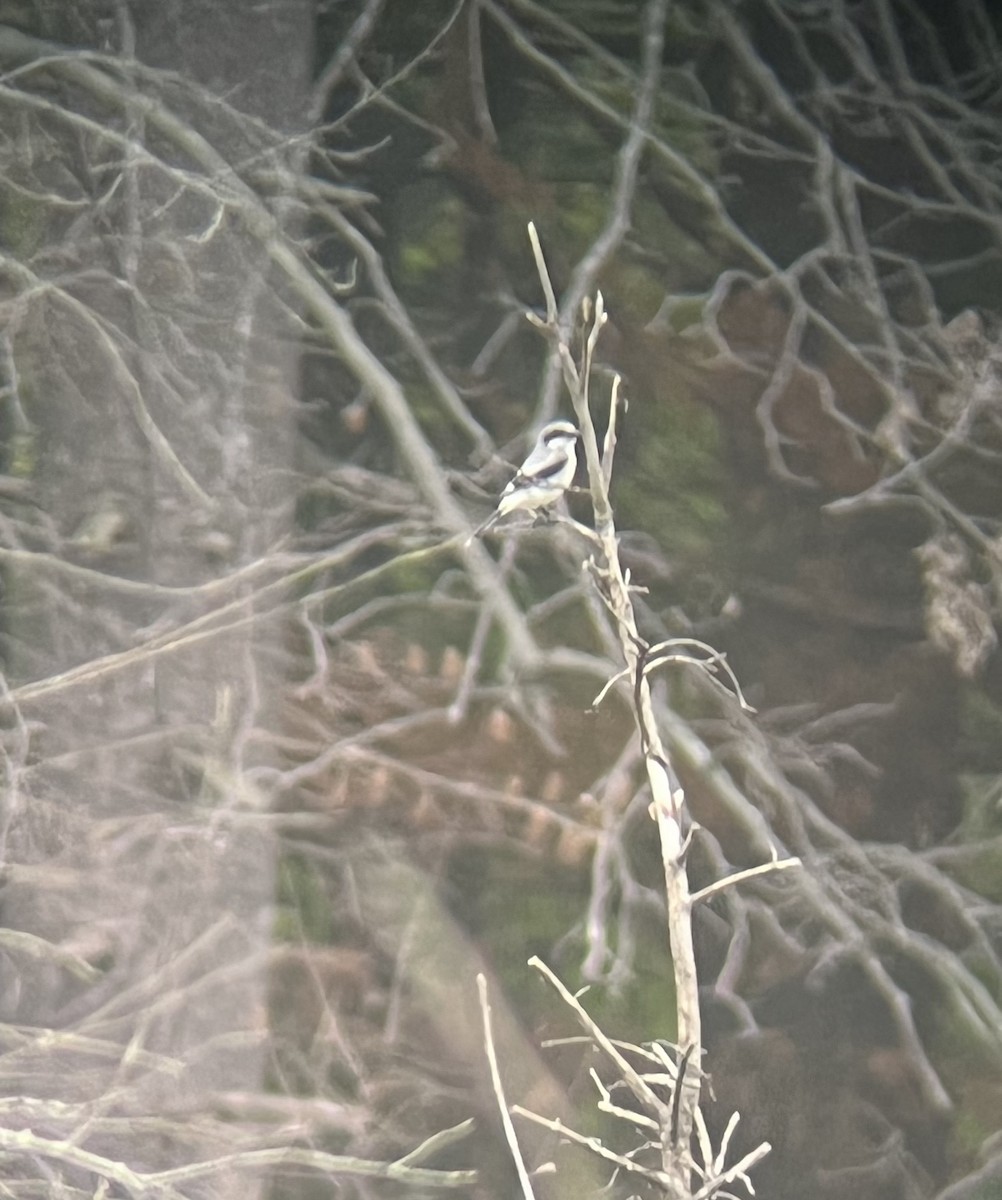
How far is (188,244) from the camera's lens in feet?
3.59

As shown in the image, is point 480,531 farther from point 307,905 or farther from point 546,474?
point 307,905

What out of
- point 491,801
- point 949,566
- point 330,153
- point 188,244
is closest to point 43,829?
point 491,801

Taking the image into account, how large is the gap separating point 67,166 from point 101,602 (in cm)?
42

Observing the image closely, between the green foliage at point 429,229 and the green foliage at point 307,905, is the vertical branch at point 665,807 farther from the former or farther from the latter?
the green foliage at point 307,905

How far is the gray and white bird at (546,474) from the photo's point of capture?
1.02 metres

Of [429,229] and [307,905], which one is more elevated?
[429,229]

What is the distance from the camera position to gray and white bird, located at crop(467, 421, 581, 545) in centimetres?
102

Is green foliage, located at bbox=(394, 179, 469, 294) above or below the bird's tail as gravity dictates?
above

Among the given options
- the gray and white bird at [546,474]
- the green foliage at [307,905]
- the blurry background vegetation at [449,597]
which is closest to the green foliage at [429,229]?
the blurry background vegetation at [449,597]

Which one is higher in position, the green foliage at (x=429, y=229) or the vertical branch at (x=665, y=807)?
the green foliage at (x=429, y=229)

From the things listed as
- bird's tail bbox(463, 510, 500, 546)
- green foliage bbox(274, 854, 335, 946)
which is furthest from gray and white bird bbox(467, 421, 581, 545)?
green foliage bbox(274, 854, 335, 946)

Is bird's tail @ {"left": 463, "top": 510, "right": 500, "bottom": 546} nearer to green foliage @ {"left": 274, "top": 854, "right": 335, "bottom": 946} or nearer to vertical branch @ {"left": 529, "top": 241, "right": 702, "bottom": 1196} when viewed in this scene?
vertical branch @ {"left": 529, "top": 241, "right": 702, "bottom": 1196}

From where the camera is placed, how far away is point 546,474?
103 cm

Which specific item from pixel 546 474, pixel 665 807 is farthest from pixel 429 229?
pixel 665 807
